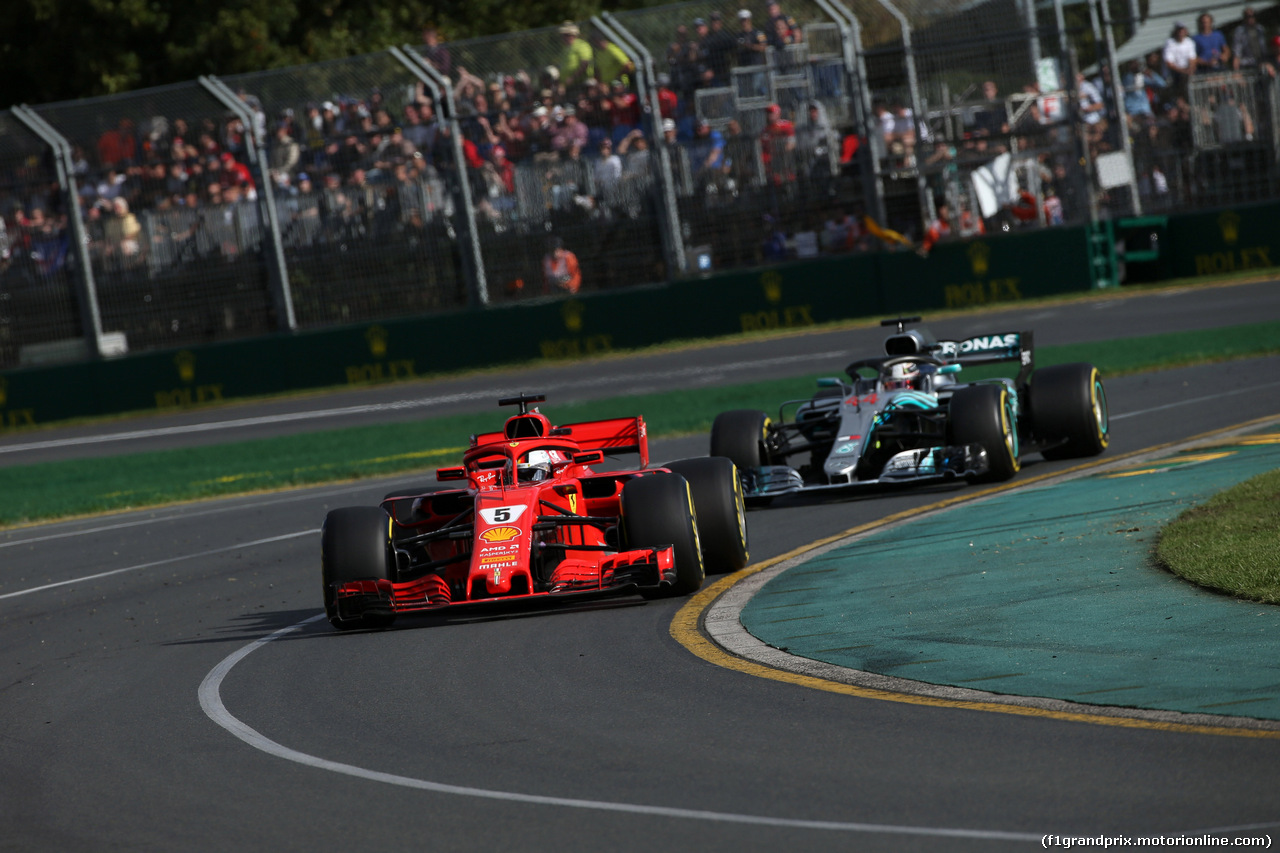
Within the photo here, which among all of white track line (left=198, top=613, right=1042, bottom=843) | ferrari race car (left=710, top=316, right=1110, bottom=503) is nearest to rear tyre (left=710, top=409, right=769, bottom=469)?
ferrari race car (left=710, top=316, right=1110, bottom=503)

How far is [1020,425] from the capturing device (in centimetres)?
1347

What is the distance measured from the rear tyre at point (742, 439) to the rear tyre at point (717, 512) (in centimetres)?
290

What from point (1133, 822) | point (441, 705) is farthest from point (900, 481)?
point (1133, 822)

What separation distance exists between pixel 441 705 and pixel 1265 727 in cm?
336

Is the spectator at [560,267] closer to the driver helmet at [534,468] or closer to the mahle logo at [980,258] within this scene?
the mahle logo at [980,258]

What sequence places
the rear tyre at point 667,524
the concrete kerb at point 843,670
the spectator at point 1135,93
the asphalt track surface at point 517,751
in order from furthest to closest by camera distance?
the spectator at point 1135,93 < the rear tyre at point 667,524 < the concrete kerb at point 843,670 < the asphalt track surface at point 517,751

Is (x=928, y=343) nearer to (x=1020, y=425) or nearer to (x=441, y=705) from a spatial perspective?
(x=1020, y=425)

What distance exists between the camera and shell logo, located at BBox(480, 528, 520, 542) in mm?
8938

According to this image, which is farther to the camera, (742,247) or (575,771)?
(742,247)

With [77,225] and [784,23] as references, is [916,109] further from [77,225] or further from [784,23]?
[77,225]

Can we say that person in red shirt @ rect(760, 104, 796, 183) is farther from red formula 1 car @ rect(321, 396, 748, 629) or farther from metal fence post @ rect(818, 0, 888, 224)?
red formula 1 car @ rect(321, 396, 748, 629)

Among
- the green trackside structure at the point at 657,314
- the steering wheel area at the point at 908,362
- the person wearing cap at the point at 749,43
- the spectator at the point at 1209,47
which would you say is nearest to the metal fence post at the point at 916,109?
the green trackside structure at the point at 657,314

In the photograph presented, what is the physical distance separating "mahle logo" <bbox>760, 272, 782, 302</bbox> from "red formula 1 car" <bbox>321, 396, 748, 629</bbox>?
49.4 feet

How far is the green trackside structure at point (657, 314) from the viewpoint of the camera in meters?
23.8
